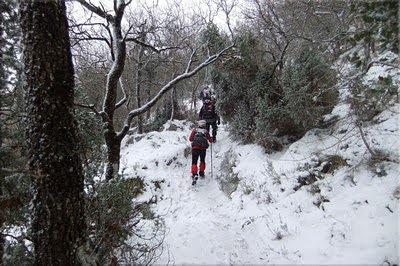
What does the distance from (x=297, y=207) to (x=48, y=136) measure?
454 cm

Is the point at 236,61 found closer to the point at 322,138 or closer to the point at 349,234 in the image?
the point at 322,138

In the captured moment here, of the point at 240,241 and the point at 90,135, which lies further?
the point at 240,241

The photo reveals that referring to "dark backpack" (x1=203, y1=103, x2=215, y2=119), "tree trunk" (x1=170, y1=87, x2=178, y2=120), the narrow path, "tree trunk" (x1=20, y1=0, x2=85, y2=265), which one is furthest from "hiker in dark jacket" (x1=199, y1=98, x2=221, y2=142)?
"tree trunk" (x1=20, y1=0, x2=85, y2=265)

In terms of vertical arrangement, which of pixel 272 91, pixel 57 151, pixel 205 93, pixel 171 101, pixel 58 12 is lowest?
pixel 57 151

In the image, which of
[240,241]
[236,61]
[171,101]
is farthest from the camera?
[171,101]

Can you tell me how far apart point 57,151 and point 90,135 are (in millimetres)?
1564

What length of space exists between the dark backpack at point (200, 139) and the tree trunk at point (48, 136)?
19.3 feet

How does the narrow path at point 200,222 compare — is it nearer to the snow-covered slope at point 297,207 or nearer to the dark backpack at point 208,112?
the snow-covered slope at point 297,207

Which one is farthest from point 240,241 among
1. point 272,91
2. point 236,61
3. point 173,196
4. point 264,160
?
point 236,61

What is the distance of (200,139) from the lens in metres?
9.27

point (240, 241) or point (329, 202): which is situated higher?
point (329, 202)

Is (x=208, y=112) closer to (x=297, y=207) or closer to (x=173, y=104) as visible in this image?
(x=173, y=104)

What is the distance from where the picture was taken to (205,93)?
12062mm

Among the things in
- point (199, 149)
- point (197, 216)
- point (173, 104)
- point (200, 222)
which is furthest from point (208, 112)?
point (200, 222)
